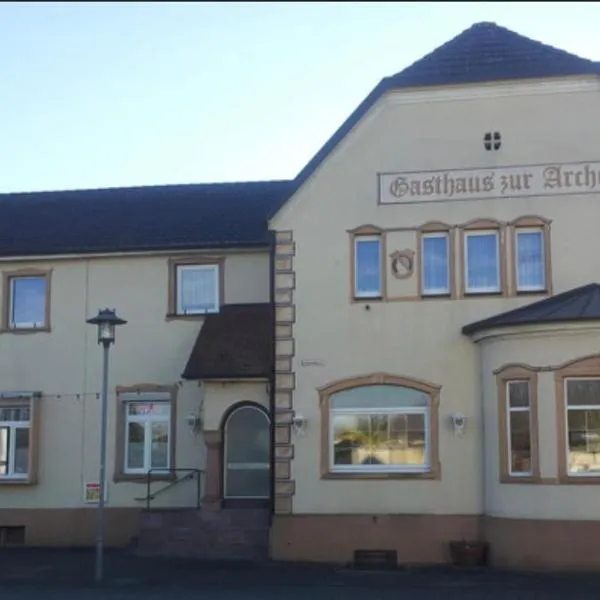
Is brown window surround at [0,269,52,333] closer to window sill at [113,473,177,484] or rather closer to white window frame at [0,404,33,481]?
white window frame at [0,404,33,481]

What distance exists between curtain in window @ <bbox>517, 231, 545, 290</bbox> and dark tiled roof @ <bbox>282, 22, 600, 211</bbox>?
9.91 ft

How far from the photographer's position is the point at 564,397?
742 inches

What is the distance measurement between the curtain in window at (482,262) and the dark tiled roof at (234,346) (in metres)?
4.22

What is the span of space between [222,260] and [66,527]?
6843 mm

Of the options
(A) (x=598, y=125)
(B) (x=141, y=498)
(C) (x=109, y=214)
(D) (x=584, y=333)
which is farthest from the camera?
(C) (x=109, y=214)

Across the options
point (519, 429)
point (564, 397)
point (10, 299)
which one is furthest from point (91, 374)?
point (564, 397)

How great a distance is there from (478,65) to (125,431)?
11.0 m

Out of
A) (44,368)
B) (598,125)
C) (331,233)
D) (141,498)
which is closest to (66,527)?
(141,498)

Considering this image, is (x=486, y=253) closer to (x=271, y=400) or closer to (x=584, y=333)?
(x=584, y=333)

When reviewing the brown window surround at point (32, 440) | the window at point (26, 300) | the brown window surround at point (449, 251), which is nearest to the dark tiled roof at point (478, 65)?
the brown window surround at point (449, 251)

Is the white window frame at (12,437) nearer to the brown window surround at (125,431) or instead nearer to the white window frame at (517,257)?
the brown window surround at (125,431)

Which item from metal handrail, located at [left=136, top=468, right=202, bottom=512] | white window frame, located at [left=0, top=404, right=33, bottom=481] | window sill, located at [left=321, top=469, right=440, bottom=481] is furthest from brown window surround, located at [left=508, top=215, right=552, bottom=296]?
white window frame, located at [left=0, top=404, right=33, bottom=481]

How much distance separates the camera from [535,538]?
736 inches

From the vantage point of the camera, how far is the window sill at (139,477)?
23891 millimetres
